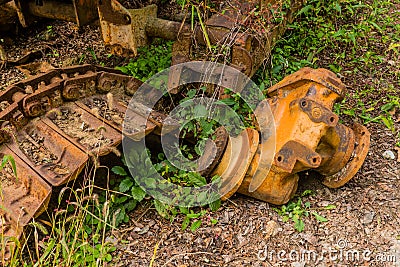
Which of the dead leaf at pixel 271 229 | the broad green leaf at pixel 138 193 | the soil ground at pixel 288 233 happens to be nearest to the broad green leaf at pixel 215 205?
the soil ground at pixel 288 233

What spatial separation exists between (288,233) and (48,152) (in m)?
1.63

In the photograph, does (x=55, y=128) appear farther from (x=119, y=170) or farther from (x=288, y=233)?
(x=288, y=233)

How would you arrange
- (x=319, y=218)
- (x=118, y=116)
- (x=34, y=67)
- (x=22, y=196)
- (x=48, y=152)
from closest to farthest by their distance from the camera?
1. (x=22, y=196)
2. (x=48, y=152)
3. (x=319, y=218)
4. (x=118, y=116)
5. (x=34, y=67)

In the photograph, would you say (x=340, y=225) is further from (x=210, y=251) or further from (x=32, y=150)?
(x=32, y=150)

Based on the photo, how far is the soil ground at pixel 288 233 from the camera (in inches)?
111

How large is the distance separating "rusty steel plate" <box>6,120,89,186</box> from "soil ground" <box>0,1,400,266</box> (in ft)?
1.71

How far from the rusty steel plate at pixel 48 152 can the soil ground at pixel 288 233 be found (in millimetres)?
520

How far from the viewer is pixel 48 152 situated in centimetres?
293

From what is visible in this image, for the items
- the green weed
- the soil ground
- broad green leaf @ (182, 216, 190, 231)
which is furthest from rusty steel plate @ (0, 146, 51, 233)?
the green weed

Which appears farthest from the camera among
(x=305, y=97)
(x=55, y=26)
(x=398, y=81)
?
(x=55, y=26)

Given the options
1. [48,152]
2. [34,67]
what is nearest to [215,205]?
[48,152]

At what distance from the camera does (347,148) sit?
3.05 m

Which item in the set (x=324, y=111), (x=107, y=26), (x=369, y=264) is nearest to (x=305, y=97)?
(x=324, y=111)

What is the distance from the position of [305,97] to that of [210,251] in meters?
1.15
